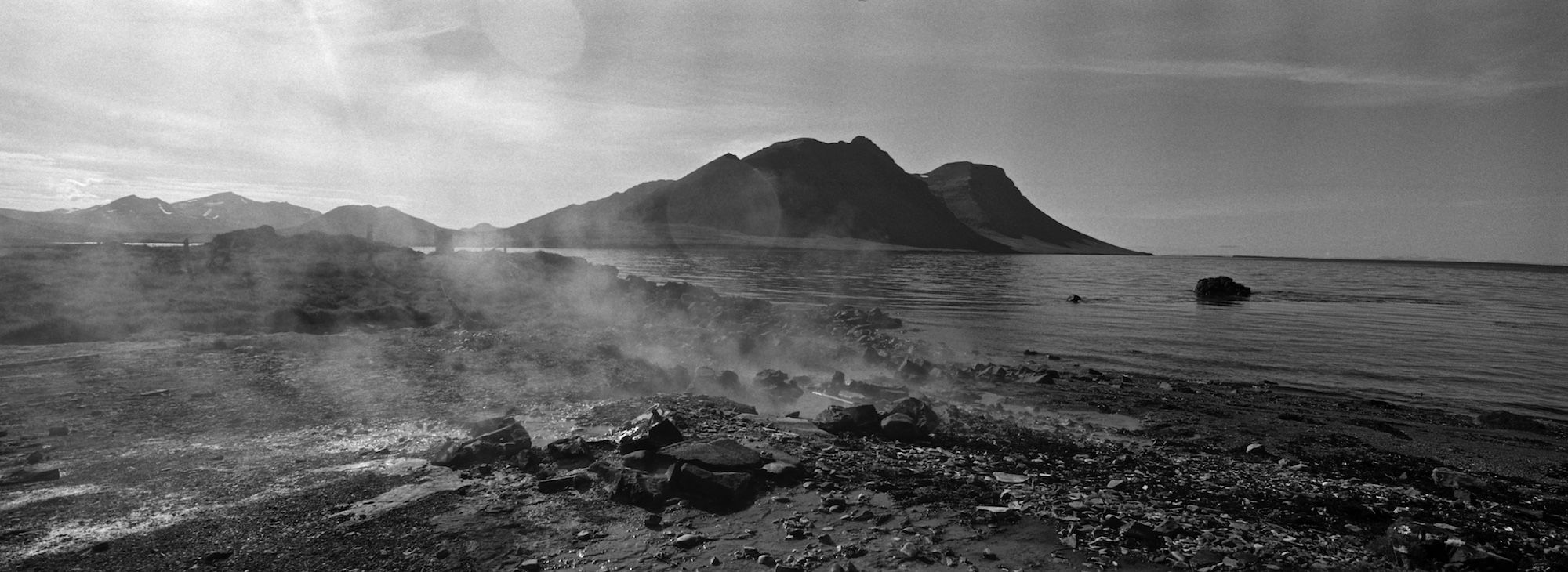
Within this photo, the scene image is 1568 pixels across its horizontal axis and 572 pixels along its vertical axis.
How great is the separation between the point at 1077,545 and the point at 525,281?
26.8 m

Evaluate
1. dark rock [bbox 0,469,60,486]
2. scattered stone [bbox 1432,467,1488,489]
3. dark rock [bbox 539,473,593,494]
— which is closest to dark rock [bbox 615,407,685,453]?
dark rock [bbox 539,473,593,494]

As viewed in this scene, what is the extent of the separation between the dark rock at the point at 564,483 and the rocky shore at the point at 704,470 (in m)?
0.04

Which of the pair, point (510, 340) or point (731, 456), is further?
point (510, 340)

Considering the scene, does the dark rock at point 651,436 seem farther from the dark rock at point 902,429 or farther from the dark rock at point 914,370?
the dark rock at point 914,370

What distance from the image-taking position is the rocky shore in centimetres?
601

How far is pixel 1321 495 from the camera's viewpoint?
7.67 meters

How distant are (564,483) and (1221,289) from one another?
5907 cm

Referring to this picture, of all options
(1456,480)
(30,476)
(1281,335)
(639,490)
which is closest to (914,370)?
(1456,480)

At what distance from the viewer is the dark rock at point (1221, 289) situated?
51656 mm

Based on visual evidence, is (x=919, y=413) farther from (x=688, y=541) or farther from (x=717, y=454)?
(x=688, y=541)

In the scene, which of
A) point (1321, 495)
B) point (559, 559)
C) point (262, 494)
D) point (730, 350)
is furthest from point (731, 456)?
point (730, 350)

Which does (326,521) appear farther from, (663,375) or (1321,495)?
(1321,495)

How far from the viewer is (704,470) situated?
7.30 metres

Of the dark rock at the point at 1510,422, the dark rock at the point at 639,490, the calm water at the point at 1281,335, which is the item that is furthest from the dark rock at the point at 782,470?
the dark rock at the point at 1510,422
